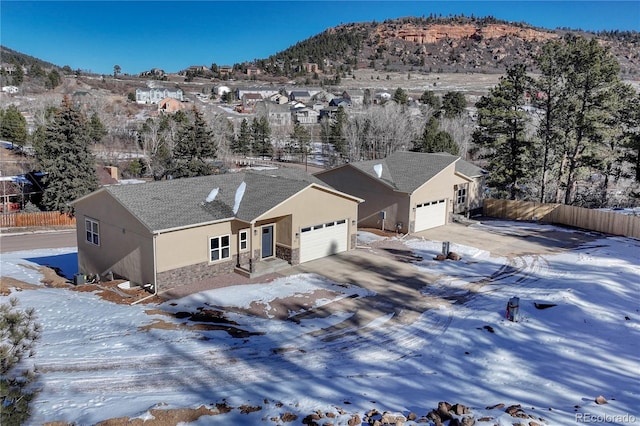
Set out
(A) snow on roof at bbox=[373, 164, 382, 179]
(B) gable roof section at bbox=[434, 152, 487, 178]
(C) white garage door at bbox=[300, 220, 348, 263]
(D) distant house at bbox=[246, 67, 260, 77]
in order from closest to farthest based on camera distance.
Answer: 1. (C) white garage door at bbox=[300, 220, 348, 263]
2. (A) snow on roof at bbox=[373, 164, 382, 179]
3. (B) gable roof section at bbox=[434, 152, 487, 178]
4. (D) distant house at bbox=[246, 67, 260, 77]

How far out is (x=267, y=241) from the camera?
70.4ft

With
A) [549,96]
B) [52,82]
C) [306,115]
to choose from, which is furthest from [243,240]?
A: [52,82]

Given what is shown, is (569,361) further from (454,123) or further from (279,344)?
(454,123)

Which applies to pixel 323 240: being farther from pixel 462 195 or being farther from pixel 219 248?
pixel 462 195

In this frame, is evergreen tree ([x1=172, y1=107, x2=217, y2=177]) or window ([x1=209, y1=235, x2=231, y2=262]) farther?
evergreen tree ([x1=172, y1=107, x2=217, y2=177])

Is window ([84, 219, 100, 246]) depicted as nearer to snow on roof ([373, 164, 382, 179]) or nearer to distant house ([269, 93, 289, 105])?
snow on roof ([373, 164, 382, 179])

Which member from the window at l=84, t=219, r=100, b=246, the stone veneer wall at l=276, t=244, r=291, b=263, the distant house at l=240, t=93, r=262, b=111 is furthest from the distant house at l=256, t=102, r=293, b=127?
the window at l=84, t=219, r=100, b=246

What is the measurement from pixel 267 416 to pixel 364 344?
4823 mm

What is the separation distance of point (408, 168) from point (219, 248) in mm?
14895

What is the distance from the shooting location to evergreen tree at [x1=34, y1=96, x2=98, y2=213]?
3556 centimetres

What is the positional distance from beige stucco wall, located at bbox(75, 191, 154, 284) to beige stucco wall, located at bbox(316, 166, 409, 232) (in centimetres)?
1463

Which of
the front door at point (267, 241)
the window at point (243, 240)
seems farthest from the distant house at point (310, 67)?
the window at point (243, 240)

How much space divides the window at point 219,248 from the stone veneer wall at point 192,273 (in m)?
0.24

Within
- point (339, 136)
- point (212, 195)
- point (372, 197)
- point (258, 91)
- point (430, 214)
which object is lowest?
point (430, 214)
